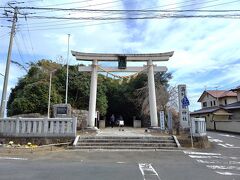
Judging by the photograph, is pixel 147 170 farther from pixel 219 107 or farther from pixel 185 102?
pixel 219 107

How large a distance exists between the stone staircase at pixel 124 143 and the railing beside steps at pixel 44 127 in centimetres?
82

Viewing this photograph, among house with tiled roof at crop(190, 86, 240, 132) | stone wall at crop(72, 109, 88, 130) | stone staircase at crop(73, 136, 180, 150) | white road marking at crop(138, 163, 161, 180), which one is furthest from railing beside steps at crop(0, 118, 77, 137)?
house with tiled roof at crop(190, 86, 240, 132)

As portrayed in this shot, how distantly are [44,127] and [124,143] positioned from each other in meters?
4.60

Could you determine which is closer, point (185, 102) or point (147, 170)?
point (147, 170)

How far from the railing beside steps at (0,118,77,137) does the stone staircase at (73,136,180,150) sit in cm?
82

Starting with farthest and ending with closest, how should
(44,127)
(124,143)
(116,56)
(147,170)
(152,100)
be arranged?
(116,56) < (152,100) < (44,127) < (124,143) < (147,170)

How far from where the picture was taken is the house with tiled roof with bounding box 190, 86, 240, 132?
117 feet

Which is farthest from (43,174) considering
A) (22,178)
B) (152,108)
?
(152,108)

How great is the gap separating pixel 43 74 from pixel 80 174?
2255 cm

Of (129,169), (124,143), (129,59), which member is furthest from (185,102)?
(129,169)

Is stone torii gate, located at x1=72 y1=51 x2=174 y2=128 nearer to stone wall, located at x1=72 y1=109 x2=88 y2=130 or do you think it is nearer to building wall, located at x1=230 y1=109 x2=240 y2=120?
stone wall, located at x1=72 y1=109 x2=88 y2=130

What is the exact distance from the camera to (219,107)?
38.5 m

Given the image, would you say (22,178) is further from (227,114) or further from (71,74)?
(227,114)

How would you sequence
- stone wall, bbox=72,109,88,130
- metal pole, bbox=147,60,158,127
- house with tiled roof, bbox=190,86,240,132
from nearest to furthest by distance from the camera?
metal pole, bbox=147,60,158,127 → stone wall, bbox=72,109,88,130 → house with tiled roof, bbox=190,86,240,132
